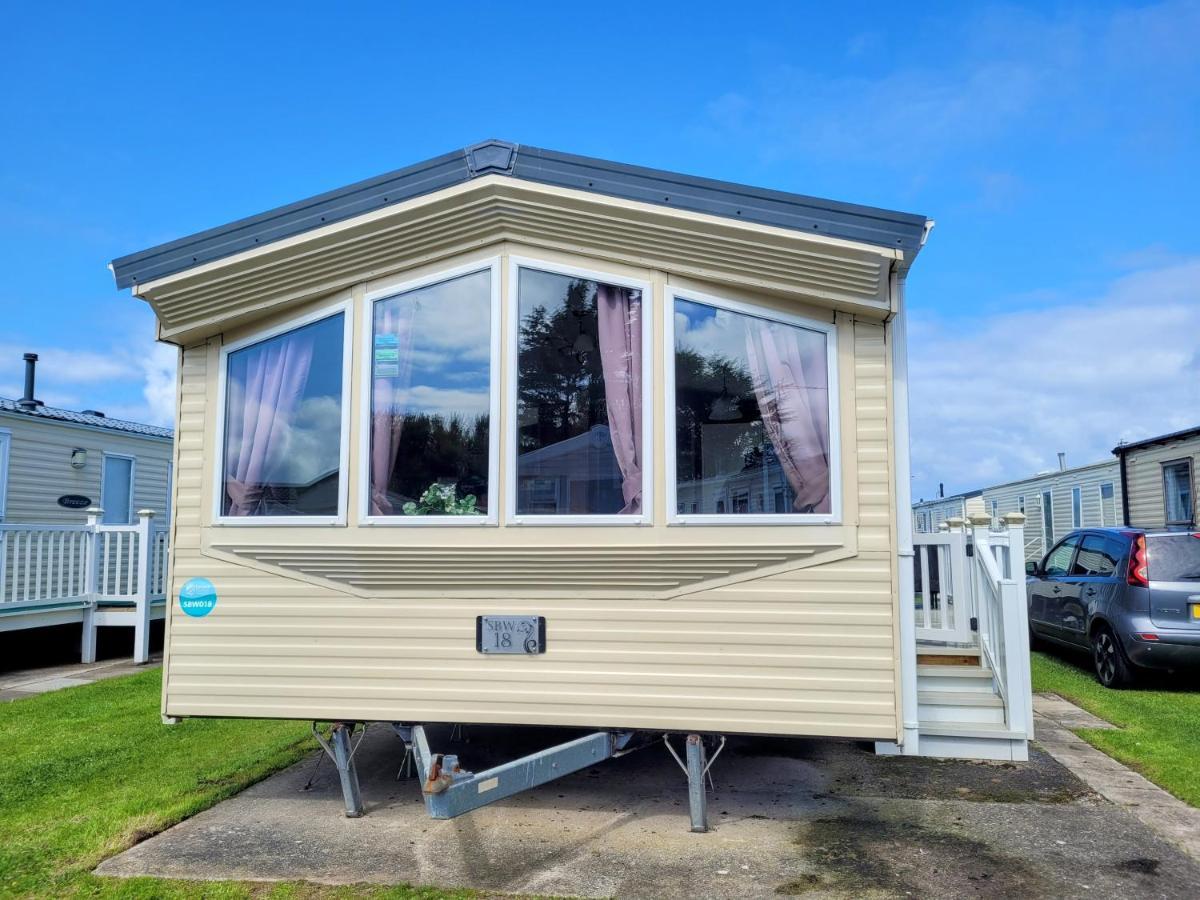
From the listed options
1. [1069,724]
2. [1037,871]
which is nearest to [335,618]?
[1037,871]

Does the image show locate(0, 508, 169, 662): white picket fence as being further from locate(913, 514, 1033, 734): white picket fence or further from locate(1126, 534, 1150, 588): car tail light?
locate(1126, 534, 1150, 588): car tail light

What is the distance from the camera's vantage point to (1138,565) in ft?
24.4

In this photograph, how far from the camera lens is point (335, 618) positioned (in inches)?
169

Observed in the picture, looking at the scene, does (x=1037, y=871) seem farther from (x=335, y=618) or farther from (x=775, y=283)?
(x=335, y=618)

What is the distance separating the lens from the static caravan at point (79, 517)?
9734 mm

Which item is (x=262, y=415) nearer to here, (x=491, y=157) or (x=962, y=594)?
(x=491, y=157)

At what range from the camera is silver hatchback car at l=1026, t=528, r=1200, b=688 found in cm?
721

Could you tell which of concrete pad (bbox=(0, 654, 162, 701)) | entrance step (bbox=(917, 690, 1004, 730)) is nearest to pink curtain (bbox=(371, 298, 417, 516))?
entrance step (bbox=(917, 690, 1004, 730))

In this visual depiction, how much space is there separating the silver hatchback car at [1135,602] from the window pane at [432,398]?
623 centimetres

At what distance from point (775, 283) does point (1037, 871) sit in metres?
2.80

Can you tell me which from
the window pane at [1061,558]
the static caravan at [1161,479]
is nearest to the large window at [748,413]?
the window pane at [1061,558]

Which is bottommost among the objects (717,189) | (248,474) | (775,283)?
(248,474)

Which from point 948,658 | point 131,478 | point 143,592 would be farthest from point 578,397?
point 131,478

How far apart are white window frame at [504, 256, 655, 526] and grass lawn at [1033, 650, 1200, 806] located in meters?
3.43
